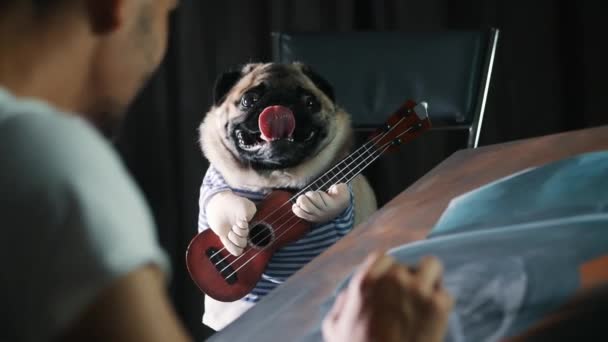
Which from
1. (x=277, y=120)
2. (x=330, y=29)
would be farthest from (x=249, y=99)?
(x=330, y=29)

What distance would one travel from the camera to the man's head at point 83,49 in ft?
1.04

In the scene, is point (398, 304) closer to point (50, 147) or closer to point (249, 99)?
point (50, 147)

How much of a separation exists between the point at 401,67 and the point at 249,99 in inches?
13.0

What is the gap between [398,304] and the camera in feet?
1.31

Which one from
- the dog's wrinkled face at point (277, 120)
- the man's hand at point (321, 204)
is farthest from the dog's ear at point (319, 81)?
the man's hand at point (321, 204)

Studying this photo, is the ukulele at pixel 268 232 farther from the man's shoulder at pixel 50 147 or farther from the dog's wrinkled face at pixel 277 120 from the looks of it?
the man's shoulder at pixel 50 147

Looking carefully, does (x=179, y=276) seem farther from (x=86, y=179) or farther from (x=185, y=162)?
(x=86, y=179)

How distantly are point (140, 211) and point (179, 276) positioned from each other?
159cm

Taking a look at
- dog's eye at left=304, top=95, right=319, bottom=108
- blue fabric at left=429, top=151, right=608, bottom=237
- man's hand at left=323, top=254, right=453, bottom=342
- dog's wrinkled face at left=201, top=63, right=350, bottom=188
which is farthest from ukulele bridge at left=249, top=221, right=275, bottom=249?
man's hand at left=323, top=254, right=453, bottom=342

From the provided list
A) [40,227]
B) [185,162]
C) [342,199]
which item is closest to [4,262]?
[40,227]

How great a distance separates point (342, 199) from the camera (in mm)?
1145

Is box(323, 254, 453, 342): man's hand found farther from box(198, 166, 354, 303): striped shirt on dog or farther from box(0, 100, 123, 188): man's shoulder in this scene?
box(198, 166, 354, 303): striped shirt on dog

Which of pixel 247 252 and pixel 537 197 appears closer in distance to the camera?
pixel 537 197

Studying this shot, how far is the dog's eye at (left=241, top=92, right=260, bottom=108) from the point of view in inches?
47.5
